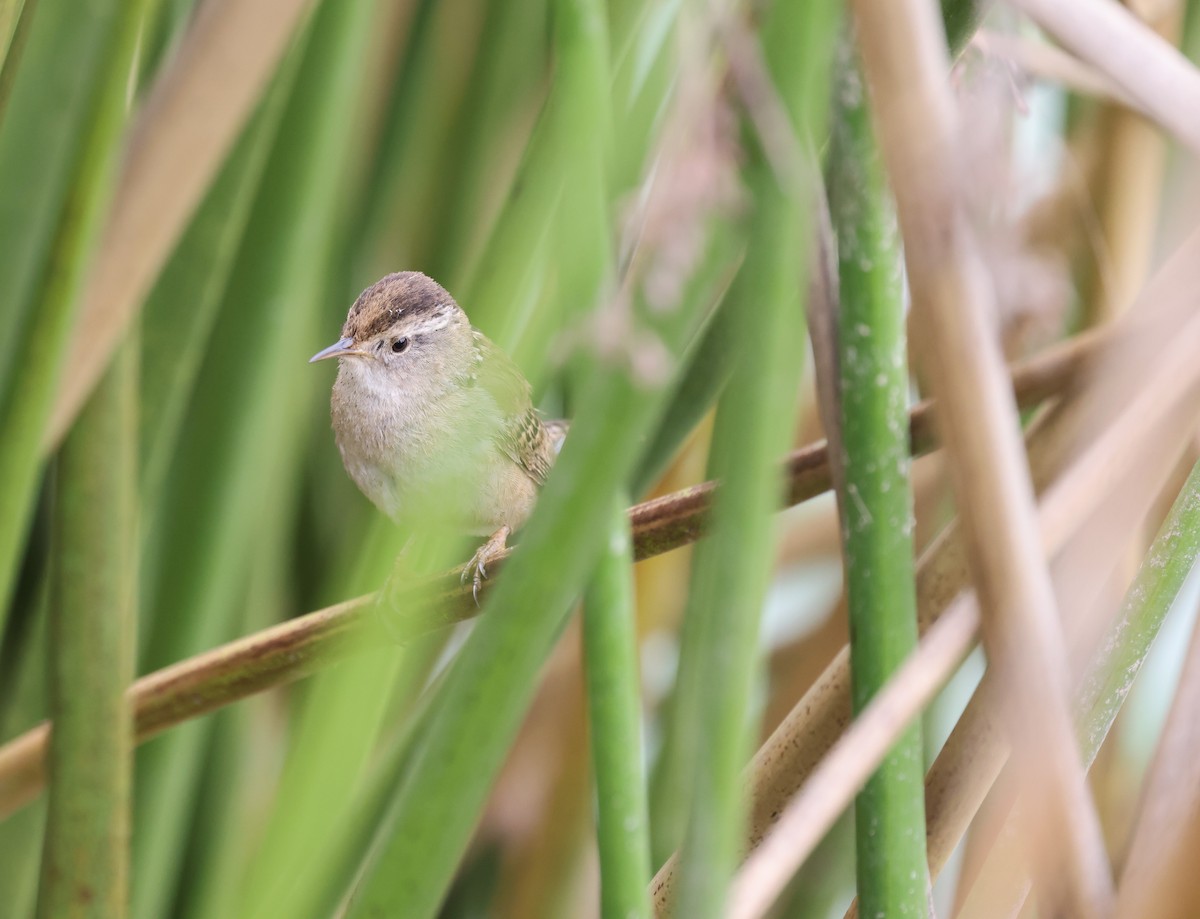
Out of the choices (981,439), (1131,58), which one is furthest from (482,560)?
(1131,58)

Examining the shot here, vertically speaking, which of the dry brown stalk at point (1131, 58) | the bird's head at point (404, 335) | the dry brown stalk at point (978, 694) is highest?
the dry brown stalk at point (1131, 58)

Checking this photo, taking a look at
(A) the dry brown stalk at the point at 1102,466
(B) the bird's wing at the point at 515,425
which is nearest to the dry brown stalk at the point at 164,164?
(B) the bird's wing at the point at 515,425

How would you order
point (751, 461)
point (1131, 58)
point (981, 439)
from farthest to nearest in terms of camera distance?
point (1131, 58)
point (981, 439)
point (751, 461)

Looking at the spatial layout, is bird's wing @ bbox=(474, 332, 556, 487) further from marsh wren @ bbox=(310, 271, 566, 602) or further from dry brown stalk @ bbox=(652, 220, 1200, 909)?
dry brown stalk @ bbox=(652, 220, 1200, 909)

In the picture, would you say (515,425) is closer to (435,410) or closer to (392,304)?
Answer: (435,410)

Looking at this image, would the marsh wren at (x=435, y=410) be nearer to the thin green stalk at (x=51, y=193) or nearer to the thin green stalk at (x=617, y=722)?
the thin green stalk at (x=51, y=193)

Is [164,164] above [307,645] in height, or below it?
above

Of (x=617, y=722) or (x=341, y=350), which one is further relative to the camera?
(x=341, y=350)
